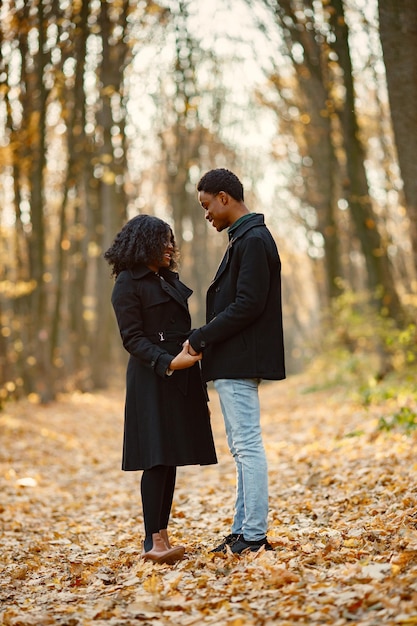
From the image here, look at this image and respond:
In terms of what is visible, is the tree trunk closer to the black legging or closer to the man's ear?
the man's ear

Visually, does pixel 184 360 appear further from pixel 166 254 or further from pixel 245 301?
pixel 166 254

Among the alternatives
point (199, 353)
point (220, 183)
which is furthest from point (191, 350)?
point (220, 183)

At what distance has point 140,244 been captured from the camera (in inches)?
203

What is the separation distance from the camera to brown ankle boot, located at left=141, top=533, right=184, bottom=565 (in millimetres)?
5027

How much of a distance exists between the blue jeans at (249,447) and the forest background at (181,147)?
4254 millimetres

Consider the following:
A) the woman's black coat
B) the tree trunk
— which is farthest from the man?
the tree trunk

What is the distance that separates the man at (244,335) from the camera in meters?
4.82

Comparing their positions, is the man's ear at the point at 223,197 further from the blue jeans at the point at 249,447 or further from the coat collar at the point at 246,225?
the blue jeans at the point at 249,447

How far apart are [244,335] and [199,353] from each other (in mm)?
311

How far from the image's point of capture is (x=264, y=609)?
3994 millimetres

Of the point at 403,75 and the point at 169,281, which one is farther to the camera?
the point at 403,75

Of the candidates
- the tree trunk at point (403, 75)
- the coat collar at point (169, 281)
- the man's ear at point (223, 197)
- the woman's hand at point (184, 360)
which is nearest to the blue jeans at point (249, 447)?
the woman's hand at point (184, 360)

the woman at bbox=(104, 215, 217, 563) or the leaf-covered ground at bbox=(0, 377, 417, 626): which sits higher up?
the woman at bbox=(104, 215, 217, 563)

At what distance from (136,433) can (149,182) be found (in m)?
26.3
